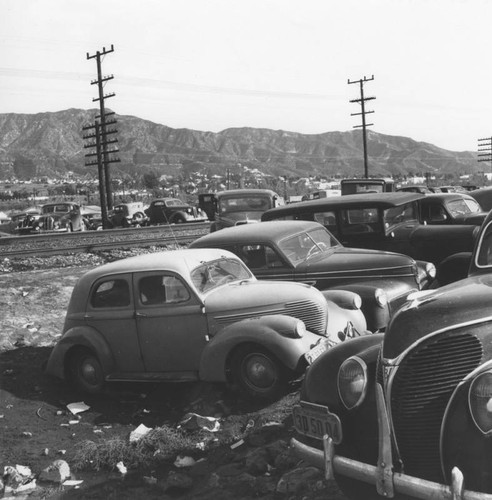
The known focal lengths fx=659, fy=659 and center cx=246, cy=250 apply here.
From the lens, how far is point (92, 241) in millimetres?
20688

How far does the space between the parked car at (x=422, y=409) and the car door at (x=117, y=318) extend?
365 cm

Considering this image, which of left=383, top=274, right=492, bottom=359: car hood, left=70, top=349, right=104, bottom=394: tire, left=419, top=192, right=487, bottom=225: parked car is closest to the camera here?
left=383, top=274, right=492, bottom=359: car hood

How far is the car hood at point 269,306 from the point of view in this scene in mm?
6590

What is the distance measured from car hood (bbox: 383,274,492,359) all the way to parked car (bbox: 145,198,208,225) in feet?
93.6

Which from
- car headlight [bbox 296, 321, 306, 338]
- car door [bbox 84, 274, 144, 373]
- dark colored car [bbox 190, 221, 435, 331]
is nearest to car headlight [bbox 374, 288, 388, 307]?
dark colored car [bbox 190, 221, 435, 331]

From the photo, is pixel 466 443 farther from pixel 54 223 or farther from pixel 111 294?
pixel 54 223

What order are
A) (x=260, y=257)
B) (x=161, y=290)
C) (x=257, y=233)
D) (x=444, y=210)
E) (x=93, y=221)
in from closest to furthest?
(x=161, y=290)
(x=260, y=257)
(x=257, y=233)
(x=444, y=210)
(x=93, y=221)

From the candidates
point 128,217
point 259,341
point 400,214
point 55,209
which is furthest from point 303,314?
point 55,209

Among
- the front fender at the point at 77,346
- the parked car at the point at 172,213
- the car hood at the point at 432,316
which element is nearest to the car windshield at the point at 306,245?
the front fender at the point at 77,346

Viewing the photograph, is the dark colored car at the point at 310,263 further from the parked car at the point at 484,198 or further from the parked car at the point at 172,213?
the parked car at the point at 172,213

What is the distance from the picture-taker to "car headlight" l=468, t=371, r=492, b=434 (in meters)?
3.05

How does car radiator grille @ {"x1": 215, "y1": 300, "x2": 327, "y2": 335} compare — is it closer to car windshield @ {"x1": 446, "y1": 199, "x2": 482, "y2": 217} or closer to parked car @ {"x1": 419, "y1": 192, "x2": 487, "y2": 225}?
parked car @ {"x1": 419, "y1": 192, "x2": 487, "y2": 225}

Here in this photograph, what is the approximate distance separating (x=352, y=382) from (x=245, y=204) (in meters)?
13.7

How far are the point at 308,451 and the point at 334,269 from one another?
15.9 ft
